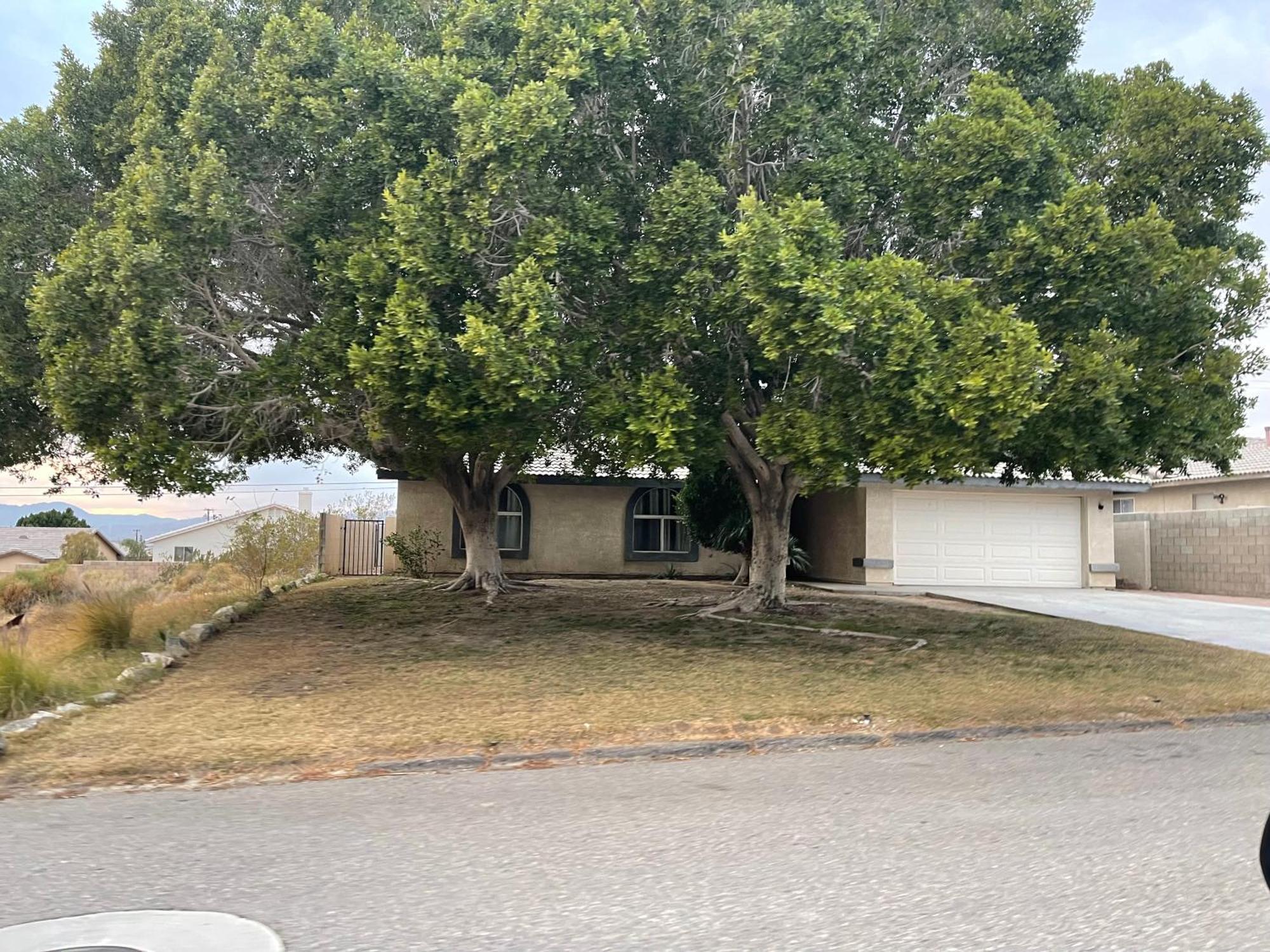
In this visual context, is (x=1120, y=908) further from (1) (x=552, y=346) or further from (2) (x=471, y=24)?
(2) (x=471, y=24)

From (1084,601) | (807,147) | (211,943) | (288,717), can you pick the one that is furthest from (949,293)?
(1084,601)

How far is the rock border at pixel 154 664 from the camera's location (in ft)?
24.7

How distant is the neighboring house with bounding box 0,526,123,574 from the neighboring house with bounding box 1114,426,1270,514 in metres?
37.9

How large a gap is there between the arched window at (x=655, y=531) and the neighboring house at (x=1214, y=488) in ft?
40.1

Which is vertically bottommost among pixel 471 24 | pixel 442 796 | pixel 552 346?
pixel 442 796

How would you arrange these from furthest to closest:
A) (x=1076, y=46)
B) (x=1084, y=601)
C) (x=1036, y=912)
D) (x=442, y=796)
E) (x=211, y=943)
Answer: (x=1084, y=601), (x=1076, y=46), (x=442, y=796), (x=1036, y=912), (x=211, y=943)

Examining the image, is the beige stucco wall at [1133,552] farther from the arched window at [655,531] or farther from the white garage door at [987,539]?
the arched window at [655,531]

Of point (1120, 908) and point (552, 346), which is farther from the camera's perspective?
point (552, 346)

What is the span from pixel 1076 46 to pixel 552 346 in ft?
23.3

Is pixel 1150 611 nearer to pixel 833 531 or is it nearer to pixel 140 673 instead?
pixel 833 531

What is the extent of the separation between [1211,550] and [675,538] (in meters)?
12.0

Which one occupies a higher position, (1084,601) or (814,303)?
(814,303)

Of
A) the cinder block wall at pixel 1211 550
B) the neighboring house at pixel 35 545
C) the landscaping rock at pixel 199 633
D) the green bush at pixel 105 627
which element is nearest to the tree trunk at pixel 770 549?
the landscaping rock at pixel 199 633

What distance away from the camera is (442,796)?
609 cm
